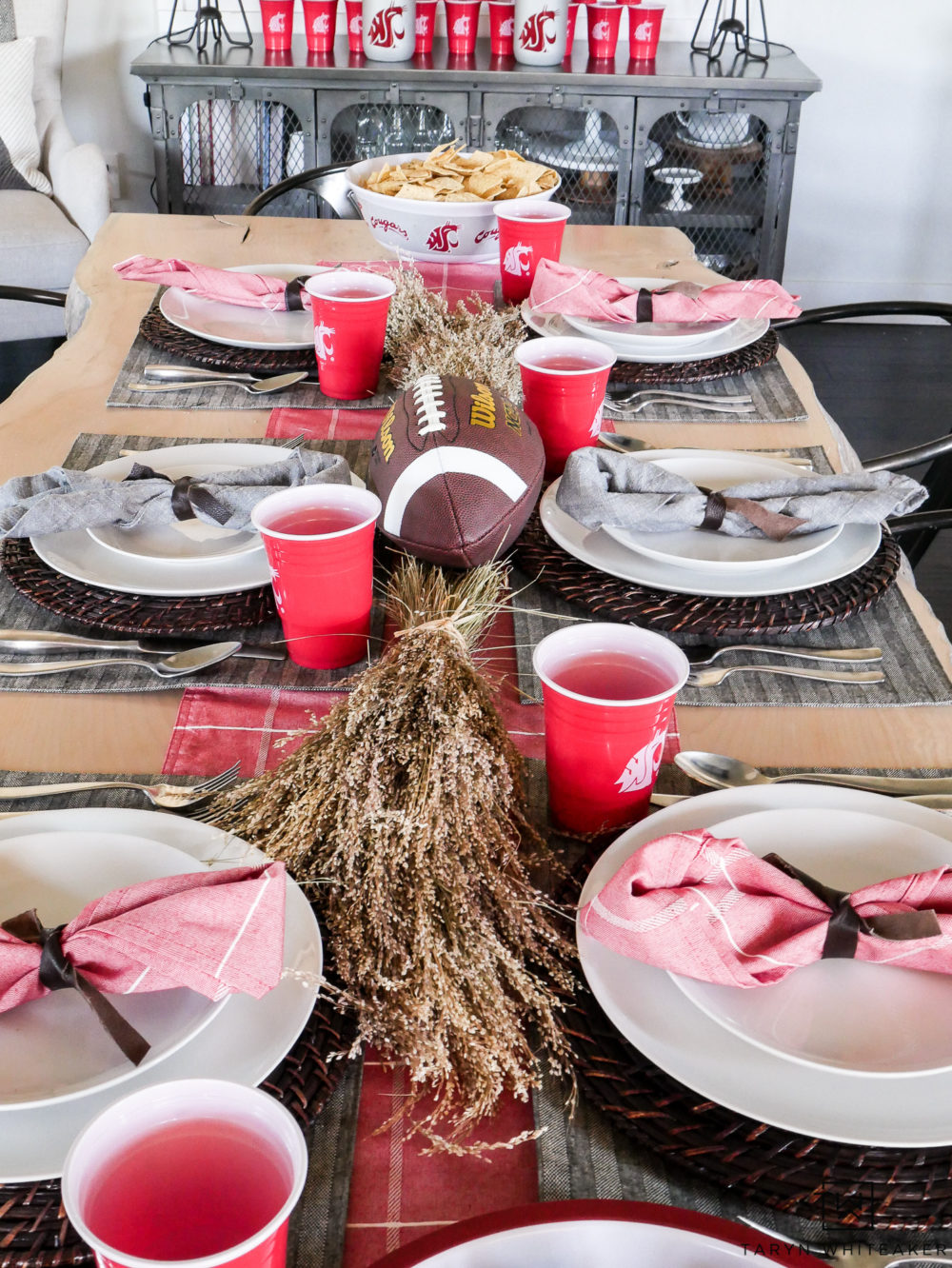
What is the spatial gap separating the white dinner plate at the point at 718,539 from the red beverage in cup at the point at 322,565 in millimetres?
260

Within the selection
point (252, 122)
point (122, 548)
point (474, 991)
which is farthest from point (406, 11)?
point (474, 991)

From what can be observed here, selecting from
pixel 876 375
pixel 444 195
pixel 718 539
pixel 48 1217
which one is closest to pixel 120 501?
pixel 718 539

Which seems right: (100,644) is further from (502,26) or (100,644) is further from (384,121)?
(502,26)

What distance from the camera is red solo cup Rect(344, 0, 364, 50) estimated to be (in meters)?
3.66

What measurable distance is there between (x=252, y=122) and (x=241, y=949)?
363 cm

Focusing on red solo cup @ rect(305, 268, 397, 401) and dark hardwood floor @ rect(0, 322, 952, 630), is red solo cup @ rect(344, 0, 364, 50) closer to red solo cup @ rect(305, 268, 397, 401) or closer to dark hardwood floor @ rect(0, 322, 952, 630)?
dark hardwood floor @ rect(0, 322, 952, 630)

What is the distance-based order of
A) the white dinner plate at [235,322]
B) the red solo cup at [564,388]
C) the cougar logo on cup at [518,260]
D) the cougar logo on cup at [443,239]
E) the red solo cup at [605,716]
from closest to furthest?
the red solo cup at [605,716] < the red solo cup at [564,388] < the white dinner plate at [235,322] < the cougar logo on cup at [518,260] < the cougar logo on cup at [443,239]

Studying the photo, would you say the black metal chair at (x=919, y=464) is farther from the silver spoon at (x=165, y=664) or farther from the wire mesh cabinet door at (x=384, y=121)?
the wire mesh cabinet door at (x=384, y=121)

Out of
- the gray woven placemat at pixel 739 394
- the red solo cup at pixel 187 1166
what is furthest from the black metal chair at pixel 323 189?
the red solo cup at pixel 187 1166

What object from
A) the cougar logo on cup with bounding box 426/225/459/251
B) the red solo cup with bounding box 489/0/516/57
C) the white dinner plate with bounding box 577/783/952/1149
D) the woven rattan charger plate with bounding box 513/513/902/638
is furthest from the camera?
the red solo cup with bounding box 489/0/516/57

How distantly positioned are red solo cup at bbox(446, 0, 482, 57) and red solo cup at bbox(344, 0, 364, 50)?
286 millimetres

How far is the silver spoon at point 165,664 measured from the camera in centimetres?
91

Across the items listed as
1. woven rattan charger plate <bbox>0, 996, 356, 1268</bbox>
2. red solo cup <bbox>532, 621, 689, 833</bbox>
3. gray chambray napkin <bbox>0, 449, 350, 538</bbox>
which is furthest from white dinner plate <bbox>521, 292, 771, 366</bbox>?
woven rattan charger plate <bbox>0, 996, 356, 1268</bbox>

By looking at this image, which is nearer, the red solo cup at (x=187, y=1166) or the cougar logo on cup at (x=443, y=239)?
the red solo cup at (x=187, y=1166)
